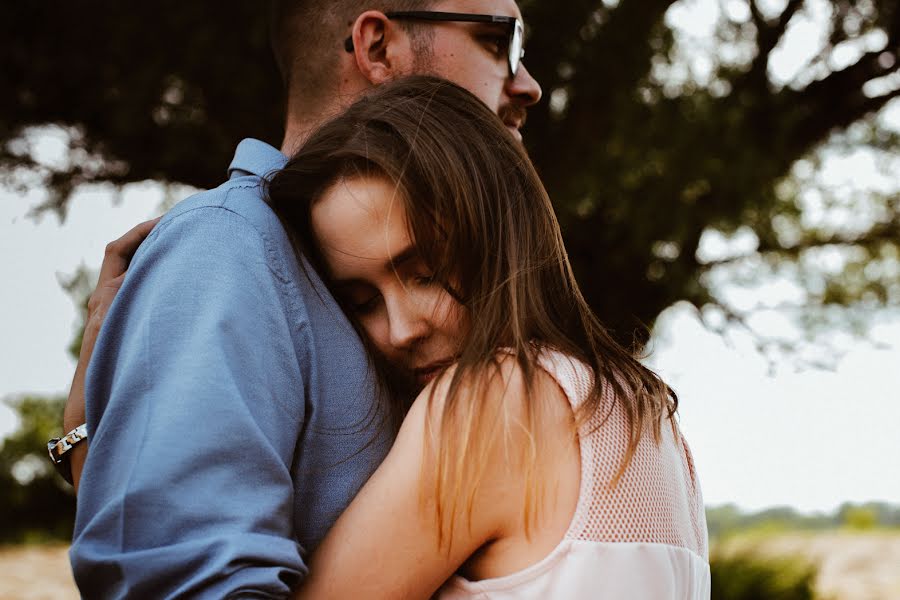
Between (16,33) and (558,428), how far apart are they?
4.92 meters

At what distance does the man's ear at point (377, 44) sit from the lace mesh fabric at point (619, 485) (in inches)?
47.5

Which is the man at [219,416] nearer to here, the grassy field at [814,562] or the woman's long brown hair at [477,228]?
the woman's long brown hair at [477,228]

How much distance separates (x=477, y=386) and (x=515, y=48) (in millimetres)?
1432

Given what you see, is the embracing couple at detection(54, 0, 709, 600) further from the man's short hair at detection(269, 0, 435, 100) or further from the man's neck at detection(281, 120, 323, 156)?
the man's short hair at detection(269, 0, 435, 100)

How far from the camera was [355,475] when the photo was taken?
1.50 meters

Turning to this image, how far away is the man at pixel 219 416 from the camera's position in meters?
1.22

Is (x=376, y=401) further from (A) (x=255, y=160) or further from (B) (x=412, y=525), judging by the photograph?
(A) (x=255, y=160)

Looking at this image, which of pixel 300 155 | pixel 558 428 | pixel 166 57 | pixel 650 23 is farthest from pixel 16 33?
pixel 558 428

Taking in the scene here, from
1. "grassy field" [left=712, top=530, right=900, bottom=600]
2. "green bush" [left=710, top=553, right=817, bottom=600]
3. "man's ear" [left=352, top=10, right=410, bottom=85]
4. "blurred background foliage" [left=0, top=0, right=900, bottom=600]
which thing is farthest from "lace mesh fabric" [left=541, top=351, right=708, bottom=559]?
"grassy field" [left=712, top=530, right=900, bottom=600]

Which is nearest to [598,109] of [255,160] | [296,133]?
[296,133]

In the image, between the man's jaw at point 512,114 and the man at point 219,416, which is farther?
the man's jaw at point 512,114

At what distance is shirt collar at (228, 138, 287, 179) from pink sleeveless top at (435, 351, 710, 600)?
0.77m

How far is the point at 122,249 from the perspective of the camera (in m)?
1.97

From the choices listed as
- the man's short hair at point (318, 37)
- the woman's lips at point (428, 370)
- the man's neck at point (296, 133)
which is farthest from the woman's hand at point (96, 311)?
the man's short hair at point (318, 37)
